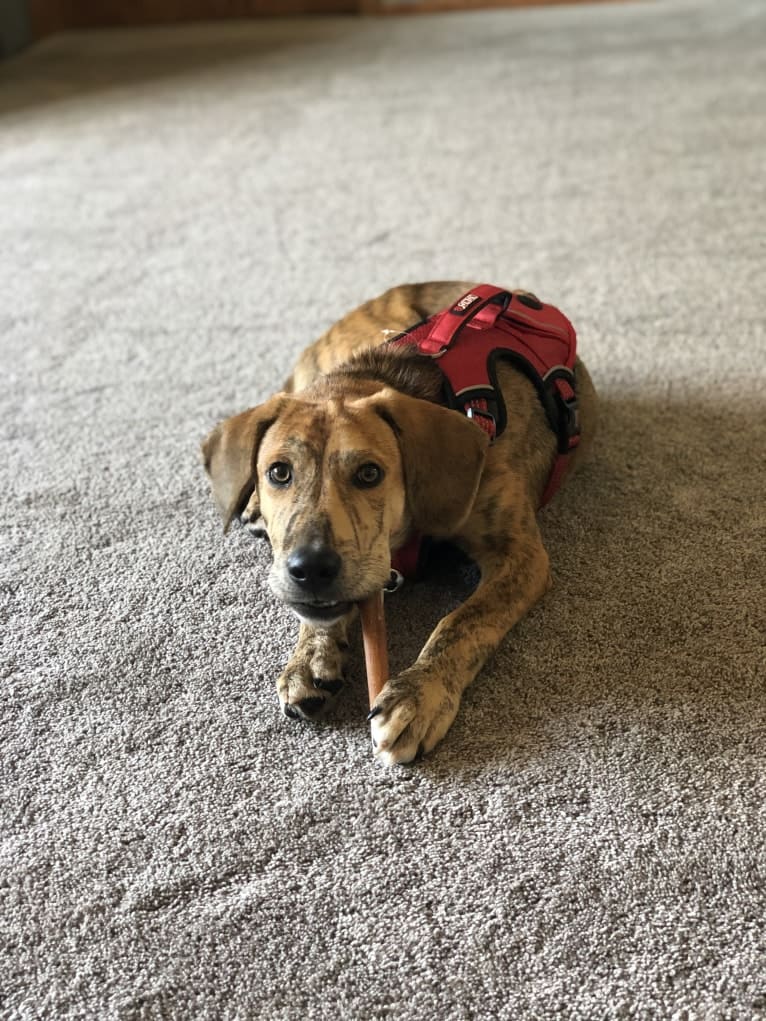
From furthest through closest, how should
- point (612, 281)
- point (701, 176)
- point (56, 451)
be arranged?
1. point (701, 176)
2. point (612, 281)
3. point (56, 451)

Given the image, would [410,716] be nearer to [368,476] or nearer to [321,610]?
[321,610]

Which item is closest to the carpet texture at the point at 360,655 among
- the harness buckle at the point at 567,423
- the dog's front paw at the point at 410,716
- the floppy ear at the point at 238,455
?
the dog's front paw at the point at 410,716

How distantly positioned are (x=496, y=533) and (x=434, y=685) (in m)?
0.41

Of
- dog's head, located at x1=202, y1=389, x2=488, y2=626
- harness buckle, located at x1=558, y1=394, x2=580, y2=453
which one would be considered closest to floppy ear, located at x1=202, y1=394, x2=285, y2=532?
dog's head, located at x1=202, y1=389, x2=488, y2=626

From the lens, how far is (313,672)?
6.44 ft

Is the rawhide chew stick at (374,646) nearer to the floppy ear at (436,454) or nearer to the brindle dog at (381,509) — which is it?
the brindle dog at (381,509)

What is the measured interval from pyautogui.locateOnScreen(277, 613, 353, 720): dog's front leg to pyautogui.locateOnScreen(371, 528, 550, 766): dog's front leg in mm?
126

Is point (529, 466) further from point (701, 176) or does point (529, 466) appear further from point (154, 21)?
point (154, 21)

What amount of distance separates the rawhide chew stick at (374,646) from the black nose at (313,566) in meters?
0.13

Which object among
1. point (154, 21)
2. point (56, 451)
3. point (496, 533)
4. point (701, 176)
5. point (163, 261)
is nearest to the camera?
point (496, 533)

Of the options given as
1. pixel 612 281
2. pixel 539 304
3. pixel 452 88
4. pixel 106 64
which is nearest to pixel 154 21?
pixel 106 64

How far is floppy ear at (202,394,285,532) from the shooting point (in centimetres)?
203

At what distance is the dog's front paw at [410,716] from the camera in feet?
5.94

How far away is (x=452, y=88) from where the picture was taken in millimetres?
6148
